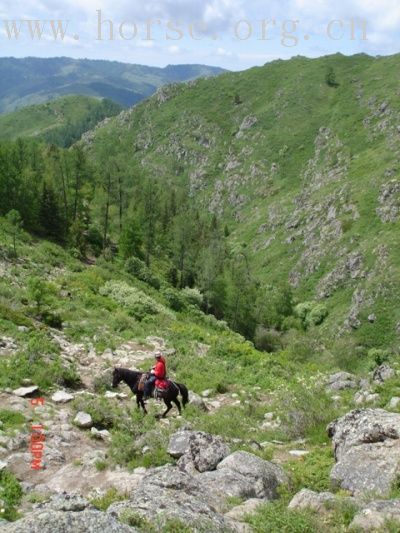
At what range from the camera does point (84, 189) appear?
70500 millimetres

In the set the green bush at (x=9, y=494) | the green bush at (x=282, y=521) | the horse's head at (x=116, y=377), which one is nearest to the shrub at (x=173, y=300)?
the horse's head at (x=116, y=377)

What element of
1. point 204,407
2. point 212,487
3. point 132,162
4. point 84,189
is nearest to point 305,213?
point 84,189

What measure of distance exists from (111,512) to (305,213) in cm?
10913

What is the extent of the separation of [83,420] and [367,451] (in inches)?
385

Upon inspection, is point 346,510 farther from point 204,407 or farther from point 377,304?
point 377,304

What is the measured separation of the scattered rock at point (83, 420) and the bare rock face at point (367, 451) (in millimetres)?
8520

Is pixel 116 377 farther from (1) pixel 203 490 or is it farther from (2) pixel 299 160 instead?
(2) pixel 299 160

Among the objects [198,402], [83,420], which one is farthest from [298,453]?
[83,420]

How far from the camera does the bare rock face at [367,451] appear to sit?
436 inches

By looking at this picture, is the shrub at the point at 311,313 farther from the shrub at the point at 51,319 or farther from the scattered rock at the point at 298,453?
the scattered rock at the point at 298,453

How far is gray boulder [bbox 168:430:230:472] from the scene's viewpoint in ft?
41.9

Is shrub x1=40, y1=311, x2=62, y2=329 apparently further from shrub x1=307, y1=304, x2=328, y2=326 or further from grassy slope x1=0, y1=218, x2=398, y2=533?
shrub x1=307, y1=304, x2=328, y2=326
